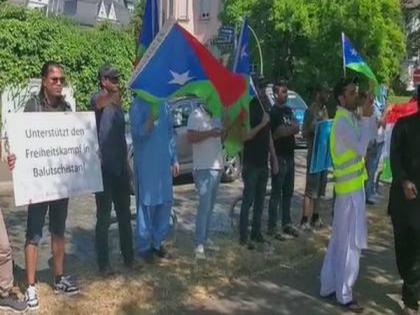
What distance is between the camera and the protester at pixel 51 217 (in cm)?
576

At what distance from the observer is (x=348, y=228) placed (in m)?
6.32

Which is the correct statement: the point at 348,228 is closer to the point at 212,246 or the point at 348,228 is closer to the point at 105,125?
the point at 212,246

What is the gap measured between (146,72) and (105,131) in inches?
25.3

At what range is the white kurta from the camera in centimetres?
625

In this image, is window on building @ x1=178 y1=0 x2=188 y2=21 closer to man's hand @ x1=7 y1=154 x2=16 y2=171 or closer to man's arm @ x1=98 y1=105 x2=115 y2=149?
man's arm @ x1=98 y1=105 x2=115 y2=149

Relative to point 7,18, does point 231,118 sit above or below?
below

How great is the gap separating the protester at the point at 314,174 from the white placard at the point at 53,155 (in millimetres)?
3590

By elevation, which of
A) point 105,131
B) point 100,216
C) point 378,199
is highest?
point 105,131

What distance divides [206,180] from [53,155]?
1.99 metres

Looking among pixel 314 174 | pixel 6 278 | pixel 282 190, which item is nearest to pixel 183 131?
pixel 314 174

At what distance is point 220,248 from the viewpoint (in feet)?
26.2

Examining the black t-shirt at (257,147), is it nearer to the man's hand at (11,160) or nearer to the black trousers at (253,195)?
the black trousers at (253,195)

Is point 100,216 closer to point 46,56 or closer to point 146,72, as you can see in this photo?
point 146,72

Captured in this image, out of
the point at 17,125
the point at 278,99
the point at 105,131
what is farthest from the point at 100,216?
the point at 278,99
